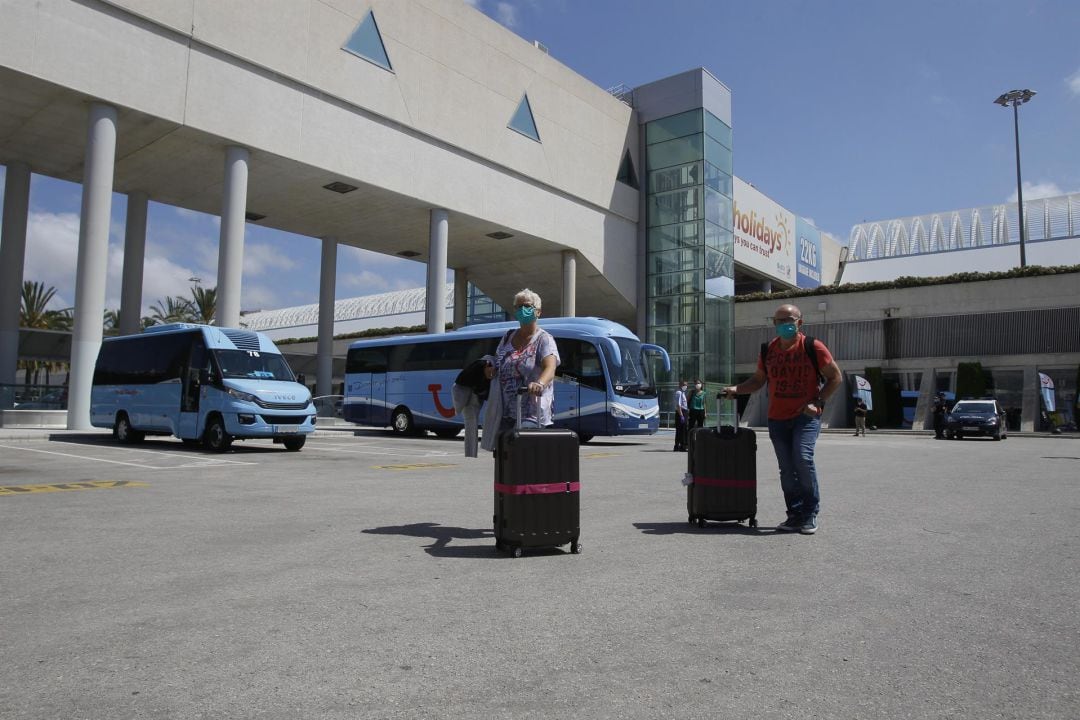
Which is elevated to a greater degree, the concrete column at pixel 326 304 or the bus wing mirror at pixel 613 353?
the concrete column at pixel 326 304

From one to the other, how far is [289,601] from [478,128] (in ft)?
94.3

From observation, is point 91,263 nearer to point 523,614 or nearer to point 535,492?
point 535,492

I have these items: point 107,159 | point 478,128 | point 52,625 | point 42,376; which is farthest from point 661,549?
point 42,376

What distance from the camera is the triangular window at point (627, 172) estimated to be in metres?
38.6

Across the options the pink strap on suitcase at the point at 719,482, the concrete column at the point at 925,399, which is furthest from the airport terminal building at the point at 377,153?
the pink strap on suitcase at the point at 719,482

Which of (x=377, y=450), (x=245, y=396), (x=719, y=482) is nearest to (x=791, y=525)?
(x=719, y=482)

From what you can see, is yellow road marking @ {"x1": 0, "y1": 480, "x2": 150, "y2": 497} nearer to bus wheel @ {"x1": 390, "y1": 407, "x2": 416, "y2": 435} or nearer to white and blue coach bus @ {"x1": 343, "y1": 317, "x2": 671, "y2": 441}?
white and blue coach bus @ {"x1": 343, "y1": 317, "x2": 671, "y2": 441}

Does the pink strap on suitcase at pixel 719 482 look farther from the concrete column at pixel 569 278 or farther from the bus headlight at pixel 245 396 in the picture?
the concrete column at pixel 569 278

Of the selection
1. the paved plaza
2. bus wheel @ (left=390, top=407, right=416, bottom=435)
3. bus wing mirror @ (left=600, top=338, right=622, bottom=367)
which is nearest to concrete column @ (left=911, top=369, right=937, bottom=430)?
bus wing mirror @ (left=600, top=338, right=622, bottom=367)

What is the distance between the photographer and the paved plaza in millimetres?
2664

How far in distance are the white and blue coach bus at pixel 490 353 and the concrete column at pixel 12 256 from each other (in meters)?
11.3

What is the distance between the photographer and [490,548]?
216 inches

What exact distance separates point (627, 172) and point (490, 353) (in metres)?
19.8

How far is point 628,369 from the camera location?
21156 millimetres
